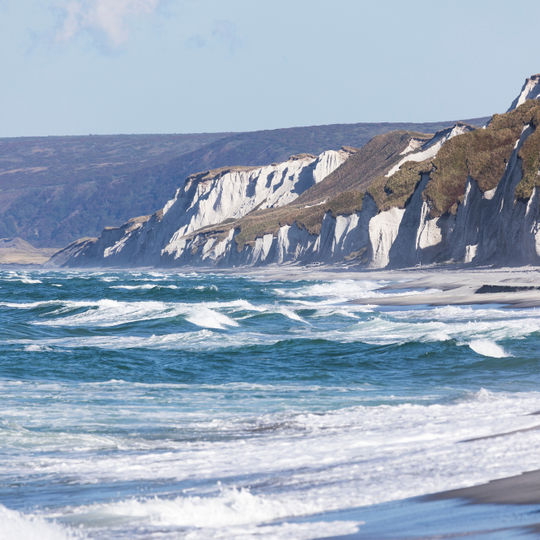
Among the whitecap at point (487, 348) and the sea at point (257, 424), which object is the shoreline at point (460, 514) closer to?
the sea at point (257, 424)

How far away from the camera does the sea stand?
8.80 meters

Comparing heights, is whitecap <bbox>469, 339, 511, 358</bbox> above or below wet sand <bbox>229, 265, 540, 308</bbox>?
below

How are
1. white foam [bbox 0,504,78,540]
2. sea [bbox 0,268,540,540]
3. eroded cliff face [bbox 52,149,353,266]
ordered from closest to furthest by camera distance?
white foam [bbox 0,504,78,540] → sea [bbox 0,268,540,540] → eroded cliff face [bbox 52,149,353,266]

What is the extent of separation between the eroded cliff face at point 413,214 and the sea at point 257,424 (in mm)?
30301

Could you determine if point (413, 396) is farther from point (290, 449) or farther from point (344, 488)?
point (344, 488)

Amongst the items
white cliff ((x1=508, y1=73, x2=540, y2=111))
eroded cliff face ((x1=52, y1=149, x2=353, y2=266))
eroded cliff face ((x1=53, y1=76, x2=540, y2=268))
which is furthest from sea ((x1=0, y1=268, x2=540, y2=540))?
eroded cliff face ((x1=52, y1=149, x2=353, y2=266))

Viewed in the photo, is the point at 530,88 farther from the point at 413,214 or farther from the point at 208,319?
the point at 208,319

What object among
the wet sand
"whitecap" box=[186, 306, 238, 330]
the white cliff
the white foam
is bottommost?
"whitecap" box=[186, 306, 238, 330]

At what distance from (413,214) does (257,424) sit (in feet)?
228

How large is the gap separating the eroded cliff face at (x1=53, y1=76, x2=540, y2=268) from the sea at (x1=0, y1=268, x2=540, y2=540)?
30301 millimetres

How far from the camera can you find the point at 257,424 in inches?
574

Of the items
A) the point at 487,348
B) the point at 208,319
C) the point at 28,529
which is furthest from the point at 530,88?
the point at 28,529

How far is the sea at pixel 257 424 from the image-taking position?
880 centimetres

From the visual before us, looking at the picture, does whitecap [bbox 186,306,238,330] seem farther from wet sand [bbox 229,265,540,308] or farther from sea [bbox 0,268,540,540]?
wet sand [bbox 229,265,540,308]
